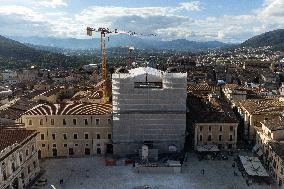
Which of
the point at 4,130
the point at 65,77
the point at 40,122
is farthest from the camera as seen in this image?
the point at 65,77

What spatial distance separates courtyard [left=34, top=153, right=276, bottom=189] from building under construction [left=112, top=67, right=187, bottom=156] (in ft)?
17.4

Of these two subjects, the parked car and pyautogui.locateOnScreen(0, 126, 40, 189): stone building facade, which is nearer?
pyautogui.locateOnScreen(0, 126, 40, 189): stone building facade

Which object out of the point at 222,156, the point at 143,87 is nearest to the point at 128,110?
the point at 143,87

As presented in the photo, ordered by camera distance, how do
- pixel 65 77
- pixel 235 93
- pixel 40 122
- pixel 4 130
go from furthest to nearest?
pixel 65 77, pixel 235 93, pixel 40 122, pixel 4 130

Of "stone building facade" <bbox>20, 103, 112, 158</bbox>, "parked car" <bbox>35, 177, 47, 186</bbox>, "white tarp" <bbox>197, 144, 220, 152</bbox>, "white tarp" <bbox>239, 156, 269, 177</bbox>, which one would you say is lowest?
"parked car" <bbox>35, 177, 47, 186</bbox>

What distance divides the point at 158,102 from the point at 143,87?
3.93 meters

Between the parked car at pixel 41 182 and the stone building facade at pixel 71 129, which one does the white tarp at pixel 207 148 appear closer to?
the stone building facade at pixel 71 129

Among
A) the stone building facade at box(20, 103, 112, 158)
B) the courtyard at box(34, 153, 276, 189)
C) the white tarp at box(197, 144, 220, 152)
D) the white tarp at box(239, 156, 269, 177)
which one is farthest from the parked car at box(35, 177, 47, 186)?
the white tarp at box(239, 156, 269, 177)

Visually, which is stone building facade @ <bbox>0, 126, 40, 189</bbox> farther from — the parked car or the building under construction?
the building under construction

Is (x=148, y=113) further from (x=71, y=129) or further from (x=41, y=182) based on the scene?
(x=41, y=182)

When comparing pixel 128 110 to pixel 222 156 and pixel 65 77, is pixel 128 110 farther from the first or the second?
pixel 65 77

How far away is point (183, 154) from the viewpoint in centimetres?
7425

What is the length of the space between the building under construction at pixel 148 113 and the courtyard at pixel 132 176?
5307 mm

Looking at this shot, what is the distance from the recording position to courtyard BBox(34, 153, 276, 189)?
200 feet
